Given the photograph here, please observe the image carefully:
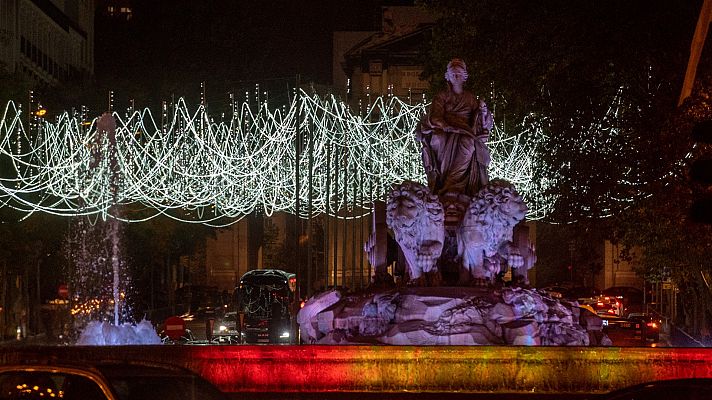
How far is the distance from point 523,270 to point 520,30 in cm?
778

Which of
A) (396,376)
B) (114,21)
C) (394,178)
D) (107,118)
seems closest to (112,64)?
(114,21)

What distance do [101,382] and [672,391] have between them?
416cm

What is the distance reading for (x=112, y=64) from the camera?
8175 centimetres

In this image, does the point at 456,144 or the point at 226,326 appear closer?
the point at 456,144

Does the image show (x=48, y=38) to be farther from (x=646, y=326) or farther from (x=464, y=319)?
(x=464, y=319)

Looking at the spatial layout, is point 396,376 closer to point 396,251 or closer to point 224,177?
point 396,251

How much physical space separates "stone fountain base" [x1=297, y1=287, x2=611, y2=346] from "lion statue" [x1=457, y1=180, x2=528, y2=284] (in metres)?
0.79

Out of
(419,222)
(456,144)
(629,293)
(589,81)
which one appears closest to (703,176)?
(419,222)

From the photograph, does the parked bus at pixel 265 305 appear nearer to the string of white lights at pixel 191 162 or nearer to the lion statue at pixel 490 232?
the string of white lights at pixel 191 162

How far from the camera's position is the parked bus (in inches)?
1743

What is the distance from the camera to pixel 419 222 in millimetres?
22656

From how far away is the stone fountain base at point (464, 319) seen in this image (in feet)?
70.8

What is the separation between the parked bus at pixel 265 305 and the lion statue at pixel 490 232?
2022 centimetres

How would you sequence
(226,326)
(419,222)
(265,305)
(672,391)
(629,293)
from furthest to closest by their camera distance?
(629,293) → (265,305) → (226,326) → (419,222) → (672,391)
